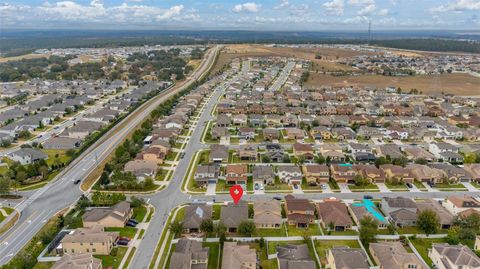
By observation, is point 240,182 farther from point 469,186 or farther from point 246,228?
point 469,186

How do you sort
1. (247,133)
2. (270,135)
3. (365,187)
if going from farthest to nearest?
(247,133), (270,135), (365,187)

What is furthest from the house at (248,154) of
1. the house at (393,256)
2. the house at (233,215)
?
the house at (393,256)

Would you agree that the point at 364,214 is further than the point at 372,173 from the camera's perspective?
No

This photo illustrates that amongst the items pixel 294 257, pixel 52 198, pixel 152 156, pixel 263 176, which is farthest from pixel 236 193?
pixel 52 198

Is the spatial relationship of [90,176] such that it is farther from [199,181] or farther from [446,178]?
[446,178]

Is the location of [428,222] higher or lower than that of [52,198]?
higher

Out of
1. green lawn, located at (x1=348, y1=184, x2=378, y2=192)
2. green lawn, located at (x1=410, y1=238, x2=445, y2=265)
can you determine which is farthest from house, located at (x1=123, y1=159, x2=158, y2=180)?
green lawn, located at (x1=410, y1=238, x2=445, y2=265)
